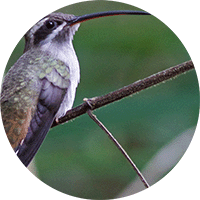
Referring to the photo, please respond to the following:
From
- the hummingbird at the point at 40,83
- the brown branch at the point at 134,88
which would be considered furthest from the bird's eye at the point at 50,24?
the brown branch at the point at 134,88

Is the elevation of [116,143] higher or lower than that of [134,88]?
lower

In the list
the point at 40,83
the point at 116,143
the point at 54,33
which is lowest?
the point at 116,143

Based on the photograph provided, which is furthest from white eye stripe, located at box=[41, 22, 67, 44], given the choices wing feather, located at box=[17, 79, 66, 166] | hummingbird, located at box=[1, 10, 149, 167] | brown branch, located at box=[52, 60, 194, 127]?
brown branch, located at box=[52, 60, 194, 127]

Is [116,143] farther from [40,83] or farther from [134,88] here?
[40,83]

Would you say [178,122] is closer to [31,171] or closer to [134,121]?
[134,121]

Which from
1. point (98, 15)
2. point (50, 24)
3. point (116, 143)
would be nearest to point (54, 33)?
point (50, 24)

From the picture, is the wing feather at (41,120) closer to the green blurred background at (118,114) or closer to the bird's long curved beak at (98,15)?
the green blurred background at (118,114)

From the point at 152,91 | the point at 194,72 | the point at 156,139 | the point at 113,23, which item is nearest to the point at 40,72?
the point at 113,23

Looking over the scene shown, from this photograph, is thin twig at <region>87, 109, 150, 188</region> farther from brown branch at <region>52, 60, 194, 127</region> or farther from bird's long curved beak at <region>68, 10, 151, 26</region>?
bird's long curved beak at <region>68, 10, 151, 26</region>
